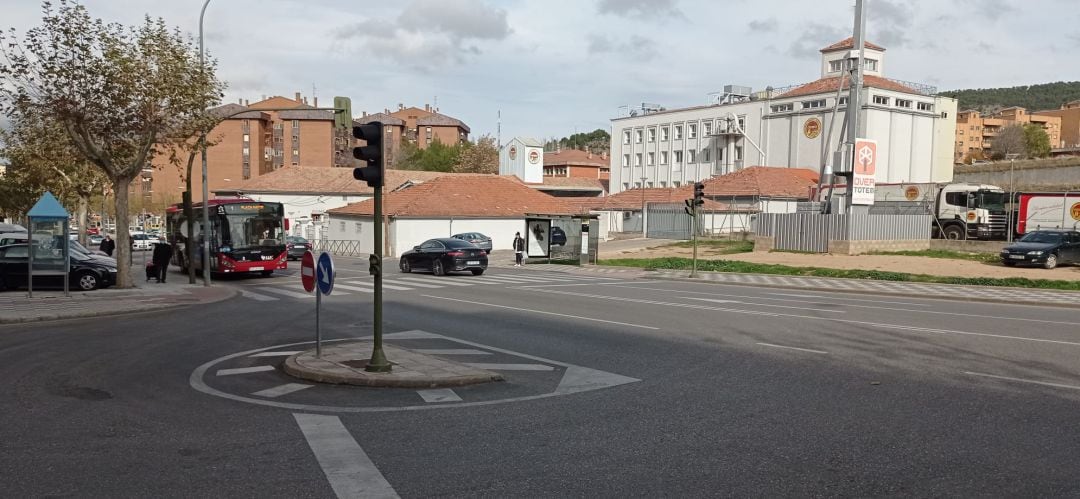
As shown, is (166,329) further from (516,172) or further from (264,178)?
(516,172)

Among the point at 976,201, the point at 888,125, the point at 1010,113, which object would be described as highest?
the point at 1010,113

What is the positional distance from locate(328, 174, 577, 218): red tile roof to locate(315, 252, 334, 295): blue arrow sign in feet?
126

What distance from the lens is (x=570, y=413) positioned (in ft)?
25.8

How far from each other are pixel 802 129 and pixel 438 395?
71735 mm

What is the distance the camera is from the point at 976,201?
41.0m

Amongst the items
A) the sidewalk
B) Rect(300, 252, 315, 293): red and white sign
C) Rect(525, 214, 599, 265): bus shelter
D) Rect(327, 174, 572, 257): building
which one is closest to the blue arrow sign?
Rect(300, 252, 315, 293): red and white sign

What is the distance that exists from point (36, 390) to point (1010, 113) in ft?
547

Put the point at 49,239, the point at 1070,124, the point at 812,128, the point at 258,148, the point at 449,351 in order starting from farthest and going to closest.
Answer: the point at 1070,124, the point at 258,148, the point at 812,128, the point at 49,239, the point at 449,351

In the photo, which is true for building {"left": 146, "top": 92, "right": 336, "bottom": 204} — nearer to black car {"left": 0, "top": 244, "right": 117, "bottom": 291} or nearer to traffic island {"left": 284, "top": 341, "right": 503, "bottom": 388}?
black car {"left": 0, "top": 244, "right": 117, "bottom": 291}

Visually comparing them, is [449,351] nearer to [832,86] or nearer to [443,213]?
[443,213]

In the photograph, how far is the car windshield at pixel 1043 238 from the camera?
29.6 m

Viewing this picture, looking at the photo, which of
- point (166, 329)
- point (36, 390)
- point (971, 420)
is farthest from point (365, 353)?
point (971, 420)

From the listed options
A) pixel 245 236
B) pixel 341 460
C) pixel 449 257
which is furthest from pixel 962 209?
pixel 341 460

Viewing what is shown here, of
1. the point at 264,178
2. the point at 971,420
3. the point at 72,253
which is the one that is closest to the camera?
the point at 971,420
